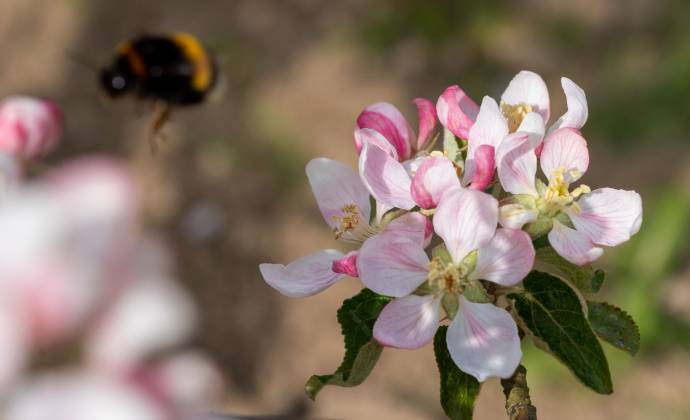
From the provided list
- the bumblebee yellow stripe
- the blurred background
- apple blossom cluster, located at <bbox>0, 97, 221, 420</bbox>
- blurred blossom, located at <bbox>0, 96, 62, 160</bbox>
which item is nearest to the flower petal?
apple blossom cluster, located at <bbox>0, 97, 221, 420</bbox>

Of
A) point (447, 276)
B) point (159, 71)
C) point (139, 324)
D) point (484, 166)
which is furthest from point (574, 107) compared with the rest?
point (159, 71)

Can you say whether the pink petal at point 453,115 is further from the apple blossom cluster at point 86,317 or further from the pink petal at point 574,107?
the apple blossom cluster at point 86,317

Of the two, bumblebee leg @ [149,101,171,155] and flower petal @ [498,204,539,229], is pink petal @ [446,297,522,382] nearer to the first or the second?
flower petal @ [498,204,539,229]

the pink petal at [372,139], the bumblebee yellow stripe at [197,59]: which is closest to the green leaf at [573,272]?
the pink petal at [372,139]

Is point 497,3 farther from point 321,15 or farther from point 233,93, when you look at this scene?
point 233,93

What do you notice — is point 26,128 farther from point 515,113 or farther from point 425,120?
point 515,113

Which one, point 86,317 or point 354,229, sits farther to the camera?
point 354,229
